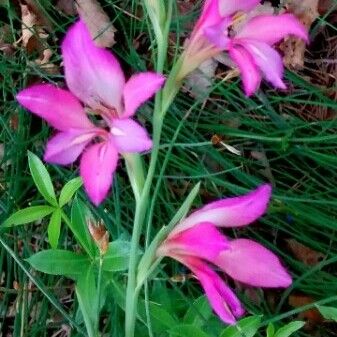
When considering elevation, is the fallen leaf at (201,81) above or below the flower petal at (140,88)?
below

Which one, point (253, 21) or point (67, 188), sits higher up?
point (253, 21)

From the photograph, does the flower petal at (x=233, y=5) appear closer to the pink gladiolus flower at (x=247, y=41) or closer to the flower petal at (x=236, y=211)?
the pink gladiolus flower at (x=247, y=41)

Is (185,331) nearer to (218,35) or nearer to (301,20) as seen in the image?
(218,35)

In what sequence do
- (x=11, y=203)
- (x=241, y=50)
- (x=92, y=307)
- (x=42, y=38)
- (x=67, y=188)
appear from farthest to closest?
1. (x=42, y=38)
2. (x=11, y=203)
3. (x=67, y=188)
4. (x=92, y=307)
5. (x=241, y=50)

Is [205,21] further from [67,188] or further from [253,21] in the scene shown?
[67,188]

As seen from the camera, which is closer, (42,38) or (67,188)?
(67,188)

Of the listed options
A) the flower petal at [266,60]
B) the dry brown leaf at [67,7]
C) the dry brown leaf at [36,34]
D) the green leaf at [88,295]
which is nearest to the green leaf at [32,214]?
the green leaf at [88,295]

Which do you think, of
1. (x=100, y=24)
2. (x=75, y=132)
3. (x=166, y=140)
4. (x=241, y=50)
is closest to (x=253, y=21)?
(x=241, y=50)
